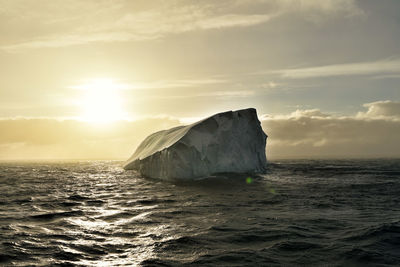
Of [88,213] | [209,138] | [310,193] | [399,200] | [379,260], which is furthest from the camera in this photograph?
[209,138]

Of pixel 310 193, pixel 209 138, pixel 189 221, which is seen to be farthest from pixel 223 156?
pixel 189 221

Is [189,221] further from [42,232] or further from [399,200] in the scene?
[399,200]

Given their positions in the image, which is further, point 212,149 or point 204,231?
point 212,149

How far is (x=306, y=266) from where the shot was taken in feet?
24.5

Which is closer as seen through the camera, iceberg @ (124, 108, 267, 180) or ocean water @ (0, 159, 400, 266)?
ocean water @ (0, 159, 400, 266)

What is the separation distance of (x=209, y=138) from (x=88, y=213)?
16305 mm

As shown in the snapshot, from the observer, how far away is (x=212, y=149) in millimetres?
30016

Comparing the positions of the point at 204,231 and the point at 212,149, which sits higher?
the point at 212,149

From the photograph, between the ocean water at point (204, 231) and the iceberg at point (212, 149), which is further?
the iceberg at point (212, 149)

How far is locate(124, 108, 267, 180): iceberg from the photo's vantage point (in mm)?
28500

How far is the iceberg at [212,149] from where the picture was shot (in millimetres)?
28500

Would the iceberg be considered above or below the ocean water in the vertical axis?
above

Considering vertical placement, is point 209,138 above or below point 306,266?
above

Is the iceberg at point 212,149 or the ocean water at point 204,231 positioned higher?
the iceberg at point 212,149
